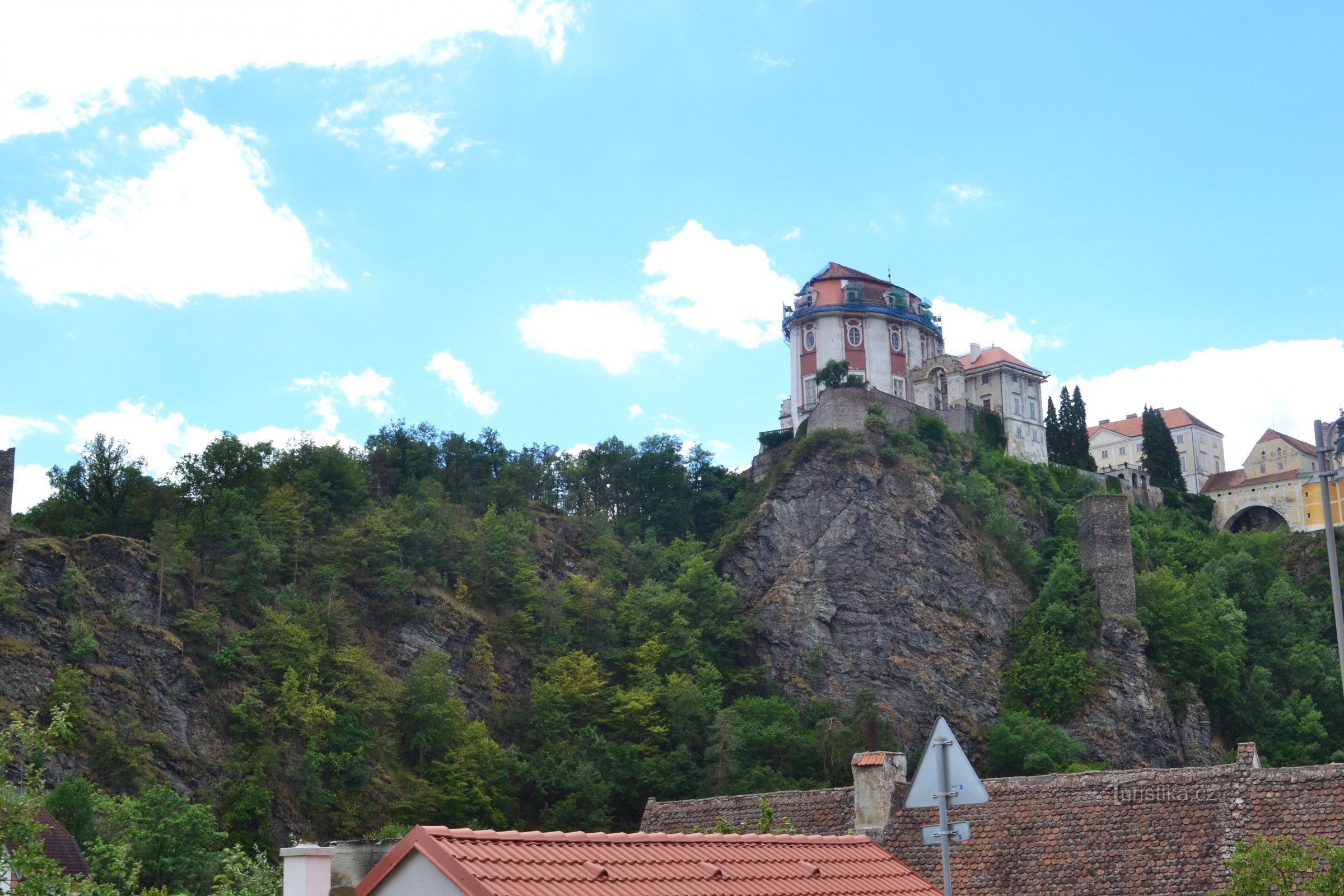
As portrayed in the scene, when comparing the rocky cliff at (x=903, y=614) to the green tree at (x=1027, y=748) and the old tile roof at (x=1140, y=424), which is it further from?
the old tile roof at (x=1140, y=424)

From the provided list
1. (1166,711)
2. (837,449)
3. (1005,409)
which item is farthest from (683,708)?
(1005,409)

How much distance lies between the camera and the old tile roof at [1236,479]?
10525cm

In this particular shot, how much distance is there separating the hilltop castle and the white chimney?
7674 centimetres

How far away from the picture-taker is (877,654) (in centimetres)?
7288

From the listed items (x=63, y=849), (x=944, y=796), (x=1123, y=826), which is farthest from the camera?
(x=63, y=849)

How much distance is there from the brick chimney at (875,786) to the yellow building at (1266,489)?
8528 centimetres

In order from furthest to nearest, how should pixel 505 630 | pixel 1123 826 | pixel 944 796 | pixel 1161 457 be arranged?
pixel 1161 457 < pixel 505 630 < pixel 1123 826 < pixel 944 796

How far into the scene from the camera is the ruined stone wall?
74188 millimetres

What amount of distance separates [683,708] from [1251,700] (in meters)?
29.7

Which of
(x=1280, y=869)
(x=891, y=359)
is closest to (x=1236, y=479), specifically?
(x=891, y=359)

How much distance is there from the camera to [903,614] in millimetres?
74062

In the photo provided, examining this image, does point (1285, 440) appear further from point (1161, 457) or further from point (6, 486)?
point (6, 486)

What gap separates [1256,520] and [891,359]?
33071mm

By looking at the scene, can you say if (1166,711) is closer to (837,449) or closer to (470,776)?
(837,449)
